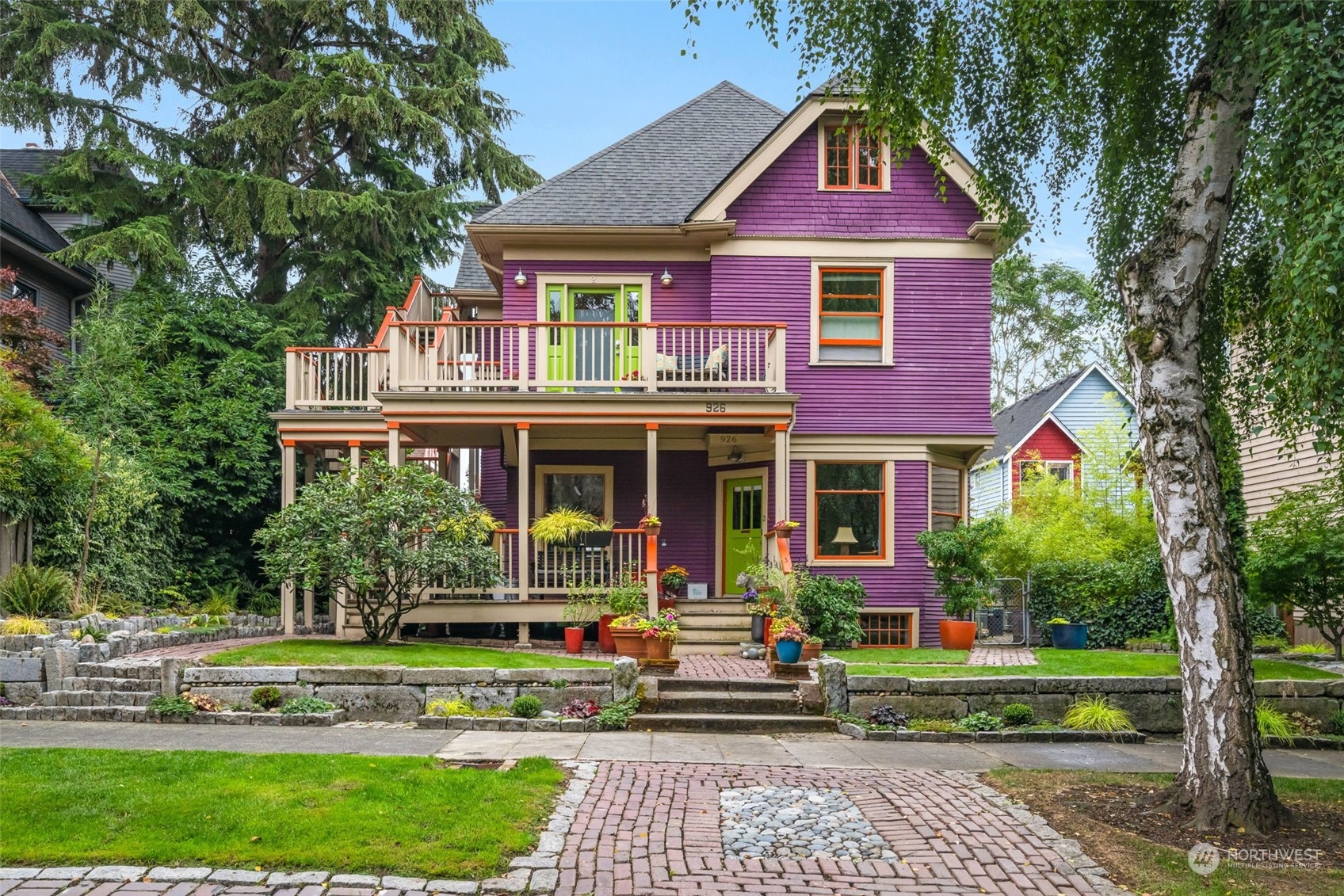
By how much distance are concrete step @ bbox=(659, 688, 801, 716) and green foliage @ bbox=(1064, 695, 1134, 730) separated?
2.71 m

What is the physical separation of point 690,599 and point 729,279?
510cm

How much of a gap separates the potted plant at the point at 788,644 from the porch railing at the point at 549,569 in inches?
119

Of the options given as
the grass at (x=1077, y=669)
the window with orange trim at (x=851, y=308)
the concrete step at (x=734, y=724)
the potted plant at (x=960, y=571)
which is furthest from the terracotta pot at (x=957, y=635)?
the concrete step at (x=734, y=724)

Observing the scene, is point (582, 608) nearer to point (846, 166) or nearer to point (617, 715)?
point (617, 715)

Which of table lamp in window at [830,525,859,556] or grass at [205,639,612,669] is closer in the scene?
grass at [205,639,612,669]

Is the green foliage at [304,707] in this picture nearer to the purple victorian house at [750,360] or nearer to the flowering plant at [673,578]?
the purple victorian house at [750,360]

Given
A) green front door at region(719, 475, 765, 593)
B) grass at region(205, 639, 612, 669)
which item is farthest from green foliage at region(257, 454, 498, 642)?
green front door at region(719, 475, 765, 593)

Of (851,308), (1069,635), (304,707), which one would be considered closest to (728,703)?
(304,707)

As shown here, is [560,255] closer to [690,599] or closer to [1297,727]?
[690,599]

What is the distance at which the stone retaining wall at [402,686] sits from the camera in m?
10.6

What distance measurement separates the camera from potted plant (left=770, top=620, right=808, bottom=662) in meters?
11.6

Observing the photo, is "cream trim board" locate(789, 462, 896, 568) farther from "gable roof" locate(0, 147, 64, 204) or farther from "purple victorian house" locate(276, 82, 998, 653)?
"gable roof" locate(0, 147, 64, 204)

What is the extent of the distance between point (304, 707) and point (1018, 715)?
23.3 ft

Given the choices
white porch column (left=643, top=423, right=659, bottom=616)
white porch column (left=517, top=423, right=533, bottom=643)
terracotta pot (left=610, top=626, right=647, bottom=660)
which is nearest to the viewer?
terracotta pot (left=610, top=626, right=647, bottom=660)
